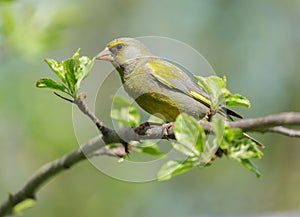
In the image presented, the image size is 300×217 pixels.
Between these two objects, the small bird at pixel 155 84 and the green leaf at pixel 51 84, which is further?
the small bird at pixel 155 84

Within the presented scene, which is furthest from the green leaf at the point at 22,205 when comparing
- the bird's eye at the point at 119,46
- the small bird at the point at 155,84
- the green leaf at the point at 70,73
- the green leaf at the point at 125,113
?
the green leaf at the point at 70,73

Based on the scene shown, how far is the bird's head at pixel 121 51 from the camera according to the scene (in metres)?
3.82

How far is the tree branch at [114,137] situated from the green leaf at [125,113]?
0.22 meters

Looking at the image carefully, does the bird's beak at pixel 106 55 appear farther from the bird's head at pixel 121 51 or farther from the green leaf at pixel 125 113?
the green leaf at pixel 125 113

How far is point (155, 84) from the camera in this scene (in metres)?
3.68

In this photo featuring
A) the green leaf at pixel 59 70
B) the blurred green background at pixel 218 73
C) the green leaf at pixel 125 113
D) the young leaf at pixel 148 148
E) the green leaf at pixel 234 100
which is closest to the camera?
the green leaf at pixel 234 100

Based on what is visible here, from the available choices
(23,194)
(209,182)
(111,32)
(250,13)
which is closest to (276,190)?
(209,182)

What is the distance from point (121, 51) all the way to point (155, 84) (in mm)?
351

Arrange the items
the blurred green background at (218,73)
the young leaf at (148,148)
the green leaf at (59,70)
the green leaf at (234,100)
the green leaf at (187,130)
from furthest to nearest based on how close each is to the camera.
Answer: the blurred green background at (218,73)
the young leaf at (148,148)
the green leaf at (59,70)
the green leaf at (234,100)
the green leaf at (187,130)

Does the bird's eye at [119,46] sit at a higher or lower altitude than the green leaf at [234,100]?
higher

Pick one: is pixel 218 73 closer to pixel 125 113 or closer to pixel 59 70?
pixel 125 113

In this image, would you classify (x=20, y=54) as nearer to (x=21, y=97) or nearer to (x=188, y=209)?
(x=21, y=97)

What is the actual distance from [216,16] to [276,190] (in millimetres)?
2728

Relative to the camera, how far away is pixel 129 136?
271 centimetres
